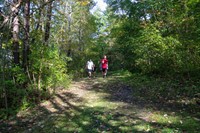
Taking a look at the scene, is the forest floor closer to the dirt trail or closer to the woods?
the dirt trail

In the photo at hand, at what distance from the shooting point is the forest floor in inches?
281

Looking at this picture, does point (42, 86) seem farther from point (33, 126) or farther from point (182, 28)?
point (182, 28)

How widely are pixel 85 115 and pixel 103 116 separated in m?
0.74

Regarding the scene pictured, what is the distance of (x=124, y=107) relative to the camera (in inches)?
376

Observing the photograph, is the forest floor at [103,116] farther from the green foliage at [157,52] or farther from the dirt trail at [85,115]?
the green foliage at [157,52]

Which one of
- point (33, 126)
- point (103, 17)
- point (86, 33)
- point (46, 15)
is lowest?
point (33, 126)

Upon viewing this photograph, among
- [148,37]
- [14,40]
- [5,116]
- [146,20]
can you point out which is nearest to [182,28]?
[148,37]

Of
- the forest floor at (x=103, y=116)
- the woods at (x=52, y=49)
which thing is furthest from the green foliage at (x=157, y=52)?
the forest floor at (x=103, y=116)

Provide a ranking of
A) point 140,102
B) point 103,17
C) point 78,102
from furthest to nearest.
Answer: point 103,17 < point 78,102 < point 140,102

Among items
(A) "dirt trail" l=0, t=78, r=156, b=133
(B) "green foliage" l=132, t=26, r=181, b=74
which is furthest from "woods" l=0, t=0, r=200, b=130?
(A) "dirt trail" l=0, t=78, r=156, b=133

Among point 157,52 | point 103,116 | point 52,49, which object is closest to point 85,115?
point 103,116

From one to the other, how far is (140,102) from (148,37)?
5.88 m

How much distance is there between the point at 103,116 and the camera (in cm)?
845

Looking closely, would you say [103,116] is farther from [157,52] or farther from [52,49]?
[157,52]
